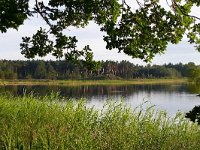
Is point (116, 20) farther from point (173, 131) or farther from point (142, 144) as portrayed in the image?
point (173, 131)

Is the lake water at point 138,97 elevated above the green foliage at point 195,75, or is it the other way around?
the green foliage at point 195,75

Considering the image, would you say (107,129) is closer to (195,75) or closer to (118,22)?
(118,22)

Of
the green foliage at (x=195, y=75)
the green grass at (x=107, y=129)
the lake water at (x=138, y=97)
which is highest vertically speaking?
the green foliage at (x=195, y=75)

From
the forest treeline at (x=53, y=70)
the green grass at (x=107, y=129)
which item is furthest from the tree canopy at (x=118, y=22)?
the forest treeline at (x=53, y=70)

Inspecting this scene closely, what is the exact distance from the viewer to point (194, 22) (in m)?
8.42

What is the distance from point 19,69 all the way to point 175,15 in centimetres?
15597

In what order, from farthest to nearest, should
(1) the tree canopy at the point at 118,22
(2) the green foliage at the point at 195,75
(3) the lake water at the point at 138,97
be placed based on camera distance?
1. (2) the green foliage at the point at 195,75
2. (3) the lake water at the point at 138,97
3. (1) the tree canopy at the point at 118,22

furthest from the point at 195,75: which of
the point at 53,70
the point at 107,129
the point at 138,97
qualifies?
the point at 53,70

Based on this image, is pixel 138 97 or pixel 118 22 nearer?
pixel 118 22

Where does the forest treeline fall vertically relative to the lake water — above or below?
above

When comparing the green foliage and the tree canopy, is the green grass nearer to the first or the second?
the tree canopy

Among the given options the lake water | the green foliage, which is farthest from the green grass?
the green foliage

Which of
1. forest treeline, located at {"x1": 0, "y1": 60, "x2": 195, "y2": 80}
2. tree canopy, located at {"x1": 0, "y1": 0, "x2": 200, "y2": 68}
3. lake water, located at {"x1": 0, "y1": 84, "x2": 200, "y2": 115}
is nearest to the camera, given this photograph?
tree canopy, located at {"x1": 0, "y1": 0, "x2": 200, "y2": 68}

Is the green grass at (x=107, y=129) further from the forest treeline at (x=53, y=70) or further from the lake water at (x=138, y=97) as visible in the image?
the forest treeline at (x=53, y=70)
